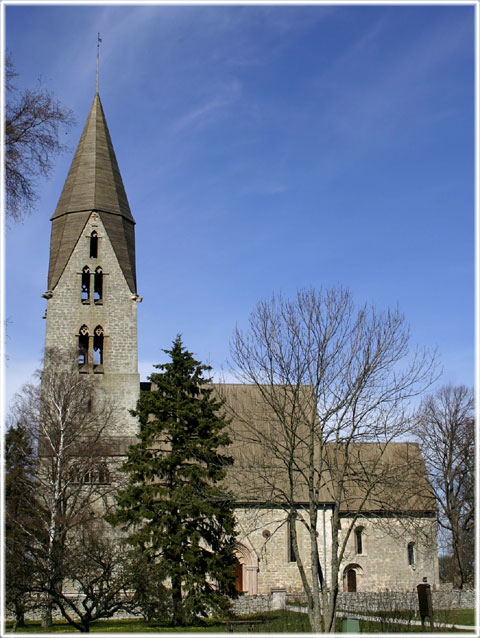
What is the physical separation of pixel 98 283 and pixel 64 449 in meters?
11.3

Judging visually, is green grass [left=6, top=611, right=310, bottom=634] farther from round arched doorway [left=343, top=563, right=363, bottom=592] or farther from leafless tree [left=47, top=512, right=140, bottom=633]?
round arched doorway [left=343, top=563, right=363, bottom=592]

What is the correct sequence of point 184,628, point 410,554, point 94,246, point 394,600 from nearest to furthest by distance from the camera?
point 184,628
point 394,600
point 410,554
point 94,246

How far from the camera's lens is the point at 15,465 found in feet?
84.7

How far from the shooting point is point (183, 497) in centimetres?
2323

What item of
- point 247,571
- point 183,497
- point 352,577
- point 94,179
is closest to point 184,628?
point 183,497

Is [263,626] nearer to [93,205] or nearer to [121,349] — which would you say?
[121,349]

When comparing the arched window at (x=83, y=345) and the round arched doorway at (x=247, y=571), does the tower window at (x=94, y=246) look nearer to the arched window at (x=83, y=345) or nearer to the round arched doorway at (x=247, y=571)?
the arched window at (x=83, y=345)

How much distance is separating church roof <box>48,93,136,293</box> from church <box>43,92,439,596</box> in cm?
6

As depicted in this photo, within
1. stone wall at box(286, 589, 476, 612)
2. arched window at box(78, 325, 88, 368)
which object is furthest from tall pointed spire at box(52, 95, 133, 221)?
stone wall at box(286, 589, 476, 612)

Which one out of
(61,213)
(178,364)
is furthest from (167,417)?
(61,213)

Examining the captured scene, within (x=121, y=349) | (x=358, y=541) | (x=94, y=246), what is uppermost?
(x=94, y=246)

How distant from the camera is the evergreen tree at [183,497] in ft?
74.6

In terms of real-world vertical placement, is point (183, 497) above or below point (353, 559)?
above

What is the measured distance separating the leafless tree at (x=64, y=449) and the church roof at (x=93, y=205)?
6.48 metres
